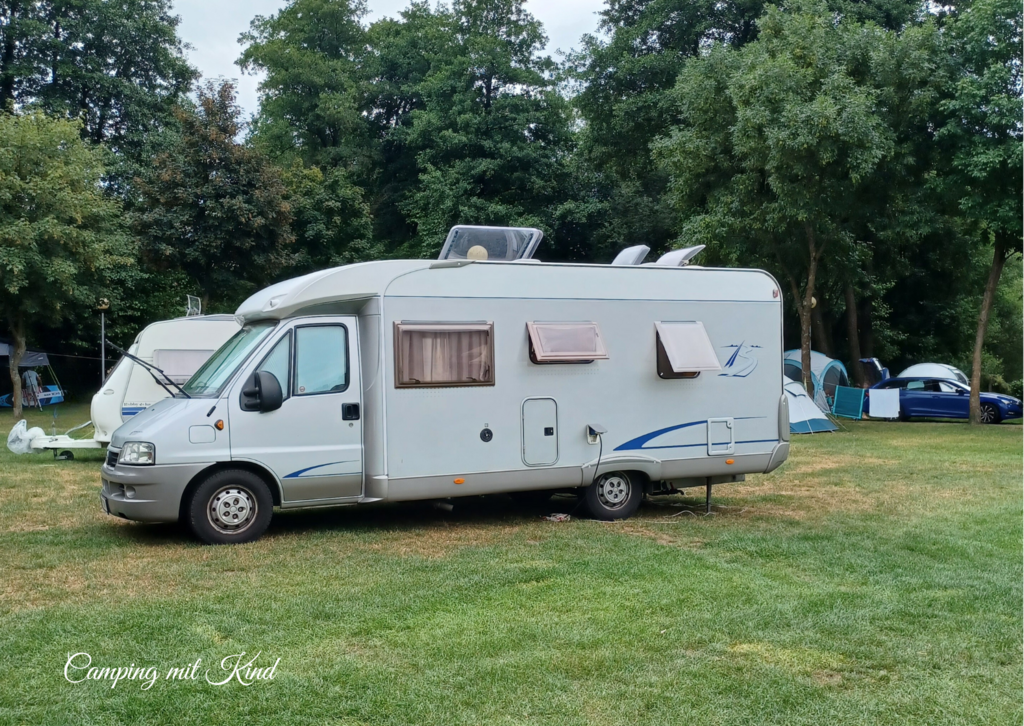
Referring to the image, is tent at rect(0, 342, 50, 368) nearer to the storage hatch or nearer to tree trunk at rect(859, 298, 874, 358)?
the storage hatch

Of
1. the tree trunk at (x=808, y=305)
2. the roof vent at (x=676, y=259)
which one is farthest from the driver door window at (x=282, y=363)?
the tree trunk at (x=808, y=305)

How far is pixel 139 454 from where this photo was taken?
774 centimetres

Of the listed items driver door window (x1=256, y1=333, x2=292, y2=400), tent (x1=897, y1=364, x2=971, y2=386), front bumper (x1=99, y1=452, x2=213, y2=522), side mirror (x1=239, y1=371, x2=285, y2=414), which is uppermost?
driver door window (x1=256, y1=333, x2=292, y2=400)

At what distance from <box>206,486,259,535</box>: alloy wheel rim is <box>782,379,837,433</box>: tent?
14.5m

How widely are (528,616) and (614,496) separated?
12.4 ft

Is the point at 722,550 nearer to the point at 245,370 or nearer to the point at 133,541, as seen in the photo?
the point at 245,370

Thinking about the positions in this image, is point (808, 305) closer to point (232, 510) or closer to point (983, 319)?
point (983, 319)

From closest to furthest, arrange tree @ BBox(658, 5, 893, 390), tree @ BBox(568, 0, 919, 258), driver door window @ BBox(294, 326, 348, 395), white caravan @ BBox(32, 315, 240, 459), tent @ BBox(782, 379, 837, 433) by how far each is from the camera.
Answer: driver door window @ BBox(294, 326, 348, 395), white caravan @ BBox(32, 315, 240, 459), tree @ BBox(658, 5, 893, 390), tent @ BBox(782, 379, 837, 433), tree @ BBox(568, 0, 919, 258)

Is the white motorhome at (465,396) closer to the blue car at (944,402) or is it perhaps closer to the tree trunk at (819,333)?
the blue car at (944,402)

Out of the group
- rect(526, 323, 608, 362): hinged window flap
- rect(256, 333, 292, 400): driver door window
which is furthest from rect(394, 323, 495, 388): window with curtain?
rect(256, 333, 292, 400): driver door window

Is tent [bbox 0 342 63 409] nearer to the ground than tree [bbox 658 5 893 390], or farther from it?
nearer to the ground

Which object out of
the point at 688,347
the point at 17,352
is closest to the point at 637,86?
the point at 17,352

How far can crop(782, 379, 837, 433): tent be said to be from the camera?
794 inches

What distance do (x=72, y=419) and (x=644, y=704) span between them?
79.1 feet
